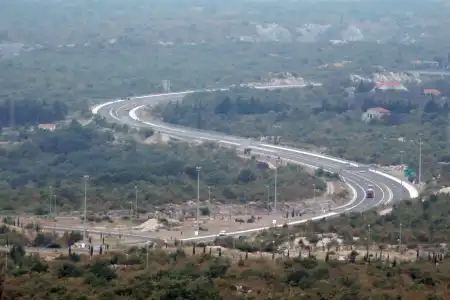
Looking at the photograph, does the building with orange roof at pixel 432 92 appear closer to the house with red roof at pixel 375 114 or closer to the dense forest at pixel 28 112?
the house with red roof at pixel 375 114

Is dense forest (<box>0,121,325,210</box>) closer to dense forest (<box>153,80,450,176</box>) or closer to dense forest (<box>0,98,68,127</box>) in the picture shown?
dense forest (<box>0,98,68,127</box>)

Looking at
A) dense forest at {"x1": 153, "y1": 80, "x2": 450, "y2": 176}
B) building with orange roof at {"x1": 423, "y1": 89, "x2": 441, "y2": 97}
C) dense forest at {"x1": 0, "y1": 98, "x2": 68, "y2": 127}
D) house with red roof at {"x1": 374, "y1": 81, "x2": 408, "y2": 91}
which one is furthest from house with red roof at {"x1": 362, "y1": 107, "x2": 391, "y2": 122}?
dense forest at {"x1": 0, "y1": 98, "x2": 68, "y2": 127}

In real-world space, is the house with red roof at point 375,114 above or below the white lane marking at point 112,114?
above

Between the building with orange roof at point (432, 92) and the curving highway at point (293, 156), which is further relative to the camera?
the building with orange roof at point (432, 92)

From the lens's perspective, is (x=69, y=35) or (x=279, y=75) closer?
(x=279, y=75)

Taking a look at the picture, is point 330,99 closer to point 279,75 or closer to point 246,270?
point 279,75

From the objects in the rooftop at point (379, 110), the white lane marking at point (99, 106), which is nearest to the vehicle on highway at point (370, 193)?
the rooftop at point (379, 110)

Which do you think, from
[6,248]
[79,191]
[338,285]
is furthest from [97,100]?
[338,285]
